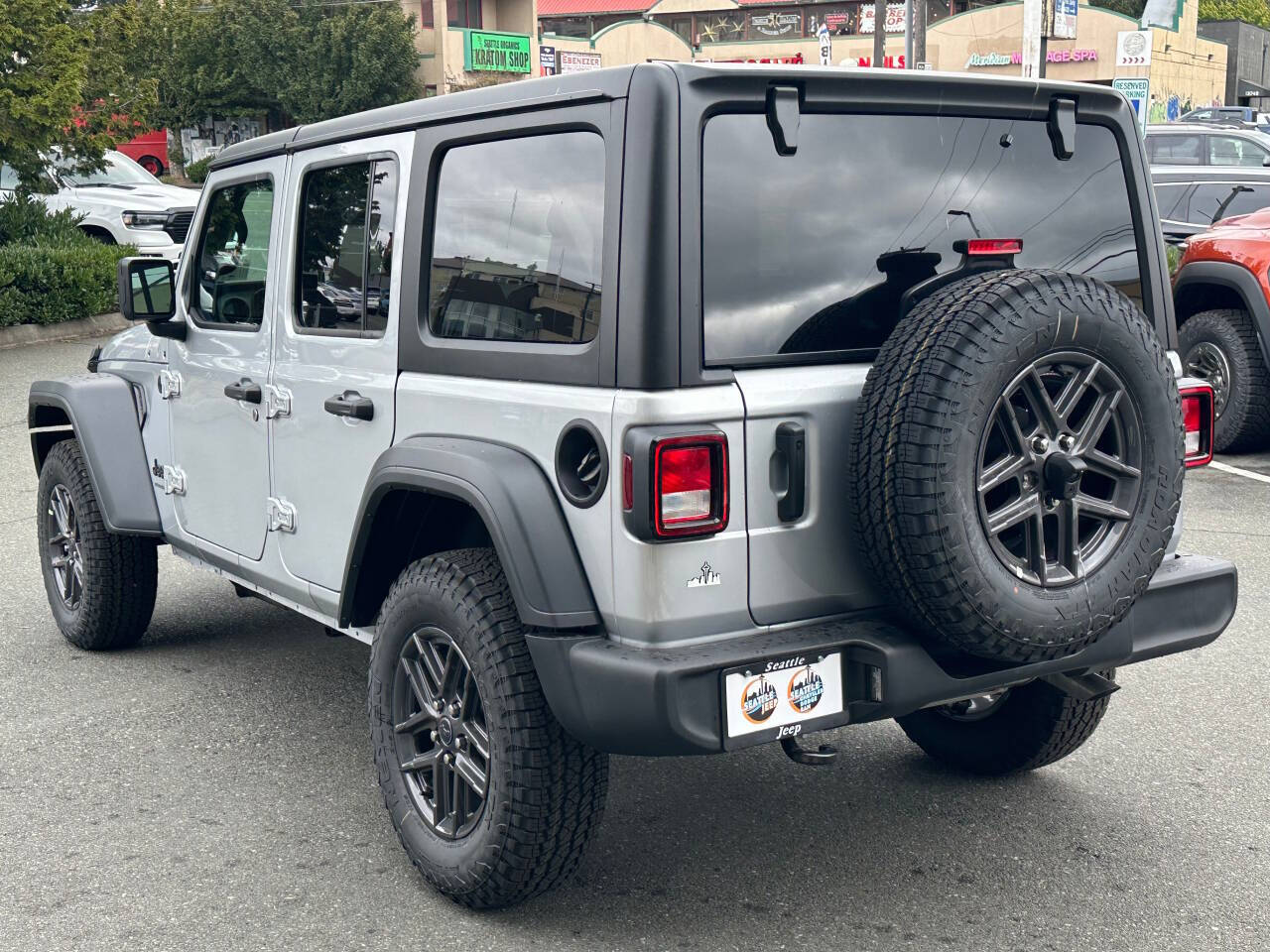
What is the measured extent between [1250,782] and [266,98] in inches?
2141

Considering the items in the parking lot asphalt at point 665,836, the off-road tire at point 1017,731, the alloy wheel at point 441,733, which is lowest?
the parking lot asphalt at point 665,836

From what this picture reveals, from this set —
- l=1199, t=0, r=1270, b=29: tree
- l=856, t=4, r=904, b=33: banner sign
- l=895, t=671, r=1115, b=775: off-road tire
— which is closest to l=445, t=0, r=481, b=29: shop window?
l=856, t=4, r=904, b=33: banner sign

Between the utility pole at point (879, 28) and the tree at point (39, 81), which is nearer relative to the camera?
the tree at point (39, 81)

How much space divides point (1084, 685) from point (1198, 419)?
825 millimetres

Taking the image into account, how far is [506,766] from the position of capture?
322cm

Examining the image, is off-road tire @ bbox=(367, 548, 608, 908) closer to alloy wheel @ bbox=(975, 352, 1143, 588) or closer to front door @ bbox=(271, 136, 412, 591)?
front door @ bbox=(271, 136, 412, 591)

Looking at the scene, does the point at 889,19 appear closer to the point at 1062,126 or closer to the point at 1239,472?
the point at 1239,472

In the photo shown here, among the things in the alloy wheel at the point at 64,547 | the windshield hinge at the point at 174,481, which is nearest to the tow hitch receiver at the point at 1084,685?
the windshield hinge at the point at 174,481

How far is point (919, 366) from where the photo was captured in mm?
2965

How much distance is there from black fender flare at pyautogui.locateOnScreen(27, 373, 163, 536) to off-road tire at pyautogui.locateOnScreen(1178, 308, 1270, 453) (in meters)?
6.76

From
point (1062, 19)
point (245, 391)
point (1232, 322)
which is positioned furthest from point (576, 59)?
point (245, 391)

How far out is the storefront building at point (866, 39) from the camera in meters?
53.2

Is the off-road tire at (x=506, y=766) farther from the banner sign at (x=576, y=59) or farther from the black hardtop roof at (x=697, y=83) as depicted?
the banner sign at (x=576, y=59)

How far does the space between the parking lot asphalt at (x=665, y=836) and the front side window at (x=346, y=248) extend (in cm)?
140
